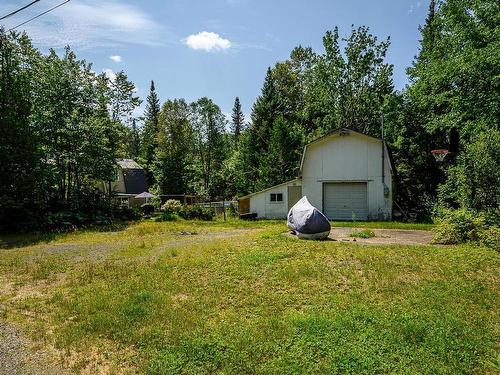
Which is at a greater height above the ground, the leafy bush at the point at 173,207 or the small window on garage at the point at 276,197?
the small window on garage at the point at 276,197

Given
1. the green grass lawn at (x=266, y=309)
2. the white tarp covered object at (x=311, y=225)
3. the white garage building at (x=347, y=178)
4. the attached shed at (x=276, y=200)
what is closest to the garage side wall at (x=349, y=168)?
the white garage building at (x=347, y=178)

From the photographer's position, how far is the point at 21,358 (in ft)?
13.8

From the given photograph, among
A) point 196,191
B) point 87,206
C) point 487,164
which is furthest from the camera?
point 196,191

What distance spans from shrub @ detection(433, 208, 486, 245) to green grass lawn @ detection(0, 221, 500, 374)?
118cm

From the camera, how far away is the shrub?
9.84 m

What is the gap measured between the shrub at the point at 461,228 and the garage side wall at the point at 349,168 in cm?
906

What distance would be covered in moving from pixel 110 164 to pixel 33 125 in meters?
4.42

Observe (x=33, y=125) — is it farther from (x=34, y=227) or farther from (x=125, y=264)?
(x=125, y=264)

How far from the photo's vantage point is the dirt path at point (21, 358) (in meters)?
3.93

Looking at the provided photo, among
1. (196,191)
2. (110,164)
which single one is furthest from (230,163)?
(110,164)

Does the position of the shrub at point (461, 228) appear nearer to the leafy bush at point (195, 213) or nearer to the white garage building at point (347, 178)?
the white garage building at point (347, 178)

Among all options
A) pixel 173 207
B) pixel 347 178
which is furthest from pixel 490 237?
pixel 173 207

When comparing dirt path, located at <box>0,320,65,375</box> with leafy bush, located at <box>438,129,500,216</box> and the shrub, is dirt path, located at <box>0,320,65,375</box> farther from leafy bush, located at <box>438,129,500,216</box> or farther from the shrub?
leafy bush, located at <box>438,129,500,216</box>

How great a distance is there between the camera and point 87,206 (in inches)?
768
